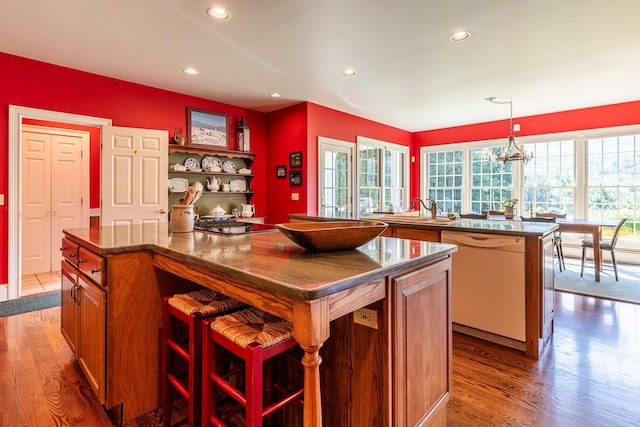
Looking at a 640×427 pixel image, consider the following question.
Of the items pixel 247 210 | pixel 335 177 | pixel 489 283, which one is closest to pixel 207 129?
pixel 247 210

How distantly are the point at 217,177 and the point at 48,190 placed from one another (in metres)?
2.39

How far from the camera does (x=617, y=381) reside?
2.02m

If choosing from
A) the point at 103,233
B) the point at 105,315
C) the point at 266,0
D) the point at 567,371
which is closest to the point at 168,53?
the point at 266,0

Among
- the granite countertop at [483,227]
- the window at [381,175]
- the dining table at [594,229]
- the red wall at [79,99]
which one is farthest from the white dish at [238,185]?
the dining table at [594,229]

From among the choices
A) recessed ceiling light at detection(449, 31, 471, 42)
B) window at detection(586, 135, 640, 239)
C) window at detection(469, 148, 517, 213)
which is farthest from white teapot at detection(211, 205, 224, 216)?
window at detection(586, 135, 640, 239)

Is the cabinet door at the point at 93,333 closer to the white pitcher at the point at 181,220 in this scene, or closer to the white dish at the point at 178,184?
the white pitcher at the point at 181,220

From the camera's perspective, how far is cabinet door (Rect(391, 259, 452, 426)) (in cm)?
126

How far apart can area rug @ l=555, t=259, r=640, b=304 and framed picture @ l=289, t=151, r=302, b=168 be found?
3.72 metres

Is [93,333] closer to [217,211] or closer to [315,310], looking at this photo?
[315,310]

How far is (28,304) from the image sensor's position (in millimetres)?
3420

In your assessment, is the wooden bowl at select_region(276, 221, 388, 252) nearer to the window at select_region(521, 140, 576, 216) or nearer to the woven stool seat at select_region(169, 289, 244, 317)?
the woven stool seat at select_region(169, 289, 244, 317)

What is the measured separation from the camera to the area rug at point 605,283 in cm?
366

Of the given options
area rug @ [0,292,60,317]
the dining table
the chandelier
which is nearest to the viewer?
area rug @ [0,292,60,317]

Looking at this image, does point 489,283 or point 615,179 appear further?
point 615,179
